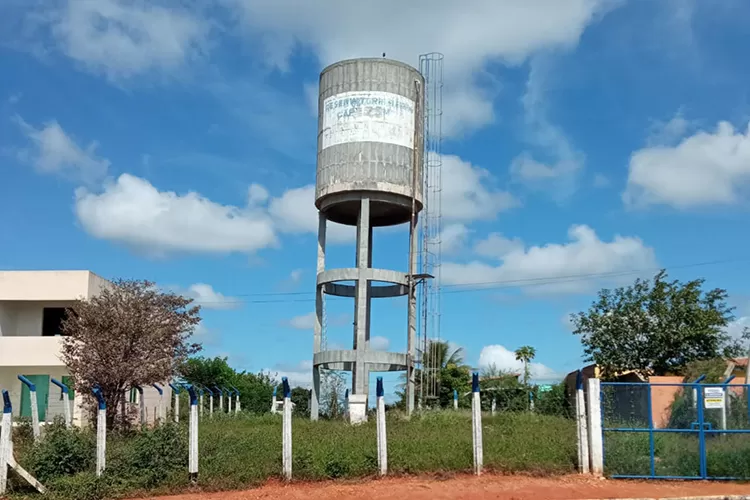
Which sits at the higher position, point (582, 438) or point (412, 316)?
point (412, 316)

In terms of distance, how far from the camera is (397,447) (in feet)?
51.4

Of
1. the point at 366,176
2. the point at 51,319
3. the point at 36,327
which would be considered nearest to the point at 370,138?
the point at 366,176

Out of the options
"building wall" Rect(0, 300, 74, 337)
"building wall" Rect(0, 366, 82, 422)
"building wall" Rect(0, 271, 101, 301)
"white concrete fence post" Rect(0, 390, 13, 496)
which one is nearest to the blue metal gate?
"white concrete fence post" Rect(0, 390, 13, 496)

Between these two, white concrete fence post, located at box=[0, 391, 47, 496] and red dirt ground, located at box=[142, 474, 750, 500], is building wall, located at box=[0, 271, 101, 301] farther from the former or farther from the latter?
red dirt ground, located at box=[142, 474, 750, 500]

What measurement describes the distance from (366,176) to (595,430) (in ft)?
53.2

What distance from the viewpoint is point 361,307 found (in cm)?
2897

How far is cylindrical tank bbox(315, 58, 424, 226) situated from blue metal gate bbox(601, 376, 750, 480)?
1548cm

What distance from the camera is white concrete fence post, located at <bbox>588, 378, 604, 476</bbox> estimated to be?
14.7m

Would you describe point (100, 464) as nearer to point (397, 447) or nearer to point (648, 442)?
point (397, 447)

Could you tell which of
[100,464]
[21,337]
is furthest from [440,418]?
[21,337]

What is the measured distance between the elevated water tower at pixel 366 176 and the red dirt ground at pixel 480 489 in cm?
1433

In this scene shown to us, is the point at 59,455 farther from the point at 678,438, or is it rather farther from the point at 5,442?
the point at 678,438

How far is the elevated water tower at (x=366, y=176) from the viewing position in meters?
29.1

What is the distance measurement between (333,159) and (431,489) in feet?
59.7
